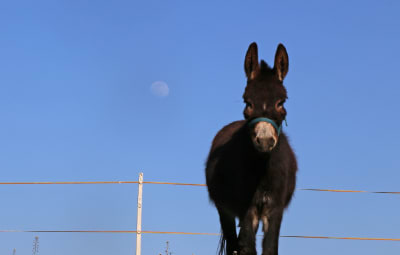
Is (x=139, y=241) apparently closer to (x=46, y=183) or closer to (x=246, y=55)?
(x=46, y=183)

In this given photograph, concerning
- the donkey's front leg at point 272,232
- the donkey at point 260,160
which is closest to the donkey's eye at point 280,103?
the donkey at point 260,160

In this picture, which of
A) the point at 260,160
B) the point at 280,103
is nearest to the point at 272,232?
the point at 260,160

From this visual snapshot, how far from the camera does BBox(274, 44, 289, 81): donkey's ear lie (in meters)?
4.88

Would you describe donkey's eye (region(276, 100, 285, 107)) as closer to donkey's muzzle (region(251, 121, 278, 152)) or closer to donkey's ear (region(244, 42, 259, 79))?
donkey's muzzle (region(251, 121, 278, 152))

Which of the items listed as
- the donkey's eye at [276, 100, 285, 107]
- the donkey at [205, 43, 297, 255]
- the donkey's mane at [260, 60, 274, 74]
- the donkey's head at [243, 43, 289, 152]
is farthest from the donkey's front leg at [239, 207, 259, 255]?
the donkey's mane at [260, 60, 274, 74]

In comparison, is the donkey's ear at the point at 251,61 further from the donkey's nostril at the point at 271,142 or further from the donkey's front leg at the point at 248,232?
the donkey's front leg at the point at 248,232

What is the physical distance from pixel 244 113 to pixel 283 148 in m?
0.74

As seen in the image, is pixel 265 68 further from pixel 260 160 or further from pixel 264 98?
pixel 260 160

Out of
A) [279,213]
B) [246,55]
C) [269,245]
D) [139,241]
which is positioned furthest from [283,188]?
[139,241]

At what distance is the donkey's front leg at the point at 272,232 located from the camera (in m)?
4.62

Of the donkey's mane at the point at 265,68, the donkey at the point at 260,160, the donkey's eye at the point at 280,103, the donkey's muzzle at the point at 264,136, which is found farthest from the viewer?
the donkey's mane at the point at 265,68

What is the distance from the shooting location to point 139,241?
8461mm

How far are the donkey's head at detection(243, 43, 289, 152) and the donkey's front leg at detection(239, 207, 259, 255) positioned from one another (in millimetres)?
753

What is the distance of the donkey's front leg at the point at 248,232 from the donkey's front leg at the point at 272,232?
0.34ft
